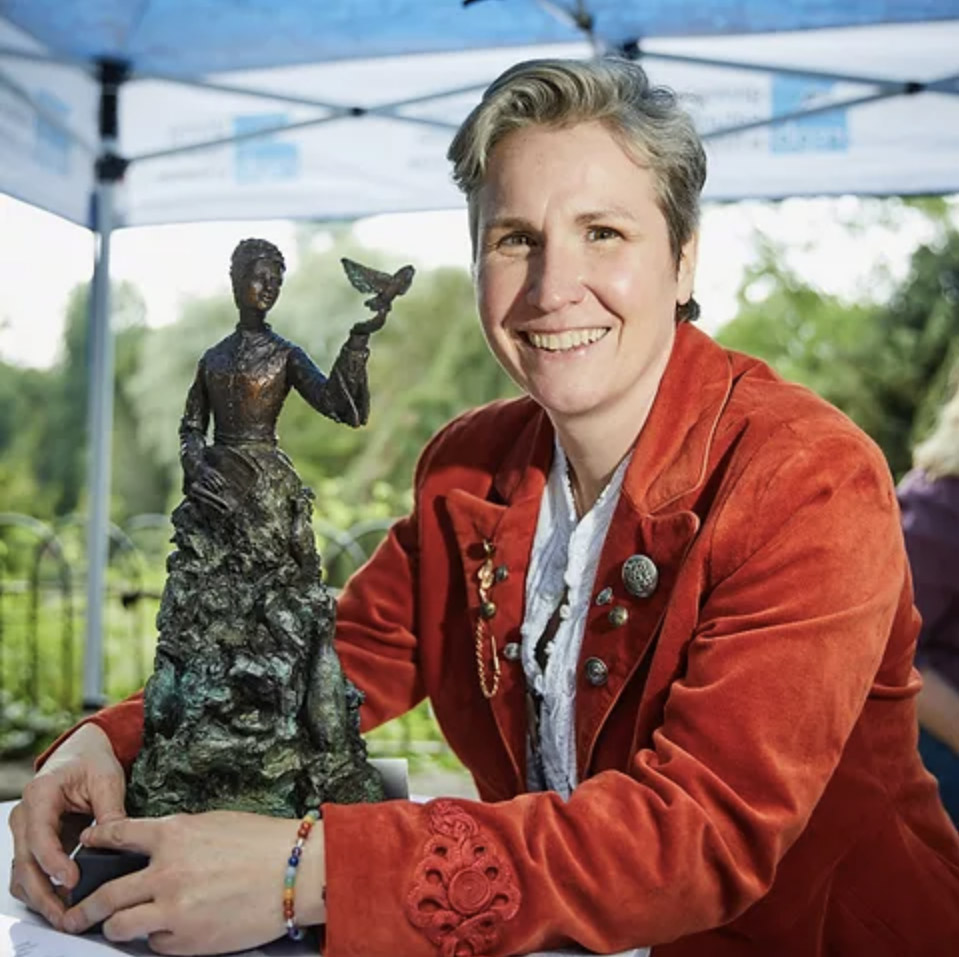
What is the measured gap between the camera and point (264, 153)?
437 centimetres

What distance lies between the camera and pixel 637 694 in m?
1.65

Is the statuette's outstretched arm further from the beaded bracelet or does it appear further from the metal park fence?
the metal park fence

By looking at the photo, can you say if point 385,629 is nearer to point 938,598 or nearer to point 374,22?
point 938,598

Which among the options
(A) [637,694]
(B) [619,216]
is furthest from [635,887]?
(B) [619,216]

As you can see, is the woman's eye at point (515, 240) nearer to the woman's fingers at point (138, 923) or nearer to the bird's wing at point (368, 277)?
the bird's wing at point (368, 277)

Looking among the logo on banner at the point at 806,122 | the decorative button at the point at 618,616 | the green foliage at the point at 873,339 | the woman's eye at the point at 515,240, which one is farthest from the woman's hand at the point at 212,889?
the green foliage at the point at 873,339

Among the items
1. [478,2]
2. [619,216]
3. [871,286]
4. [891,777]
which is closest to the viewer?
[619,216]

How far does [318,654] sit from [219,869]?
38 centimetres

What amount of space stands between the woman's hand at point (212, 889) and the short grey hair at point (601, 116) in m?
0.88

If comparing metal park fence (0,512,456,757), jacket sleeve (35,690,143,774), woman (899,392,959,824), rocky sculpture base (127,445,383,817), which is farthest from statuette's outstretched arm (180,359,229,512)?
metal park fence (0,512,456,757)

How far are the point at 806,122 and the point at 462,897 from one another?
3.32m

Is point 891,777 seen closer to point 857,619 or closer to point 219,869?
point 857,619

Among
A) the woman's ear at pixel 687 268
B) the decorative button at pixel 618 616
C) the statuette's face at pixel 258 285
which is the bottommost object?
the decorative button at pixel 618 616

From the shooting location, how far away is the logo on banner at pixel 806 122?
157 inches
